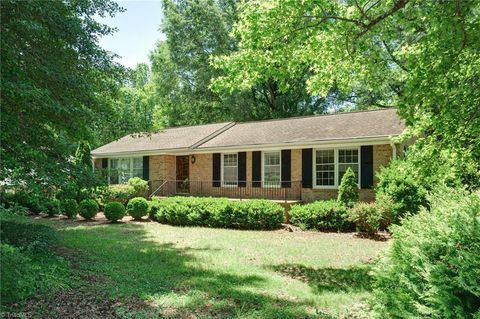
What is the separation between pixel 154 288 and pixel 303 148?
12.2m

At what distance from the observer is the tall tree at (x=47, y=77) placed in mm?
6770

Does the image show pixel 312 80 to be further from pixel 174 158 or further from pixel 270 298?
pixel 174 158

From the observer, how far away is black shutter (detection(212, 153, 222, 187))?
21141mm

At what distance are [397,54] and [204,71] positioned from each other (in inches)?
996

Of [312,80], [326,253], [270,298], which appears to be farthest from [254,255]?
[312,80]

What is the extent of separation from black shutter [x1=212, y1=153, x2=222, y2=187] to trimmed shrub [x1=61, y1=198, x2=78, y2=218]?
23.1 feet

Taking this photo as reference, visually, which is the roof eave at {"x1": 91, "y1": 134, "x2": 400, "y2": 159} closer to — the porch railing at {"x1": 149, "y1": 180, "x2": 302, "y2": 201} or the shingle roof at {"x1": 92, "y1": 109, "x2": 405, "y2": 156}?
the shingle roof at {"x1": 92, "y1": 109, "x2": 405, "y2": 156}

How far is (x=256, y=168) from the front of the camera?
774 inches

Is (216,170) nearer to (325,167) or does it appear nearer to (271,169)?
(271,169)

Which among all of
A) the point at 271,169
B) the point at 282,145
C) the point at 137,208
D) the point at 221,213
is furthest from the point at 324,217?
the point at 137,208

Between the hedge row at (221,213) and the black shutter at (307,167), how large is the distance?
8.74ft

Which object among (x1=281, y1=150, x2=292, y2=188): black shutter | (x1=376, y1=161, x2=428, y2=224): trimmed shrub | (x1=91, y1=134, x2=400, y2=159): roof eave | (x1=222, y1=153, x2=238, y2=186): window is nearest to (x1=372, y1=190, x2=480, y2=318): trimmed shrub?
(x1=91, y1=134, x2=400, y2=159): roof eave

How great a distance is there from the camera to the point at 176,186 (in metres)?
23.2

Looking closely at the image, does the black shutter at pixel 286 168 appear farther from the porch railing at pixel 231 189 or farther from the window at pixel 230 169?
the window at pixel 230 169
